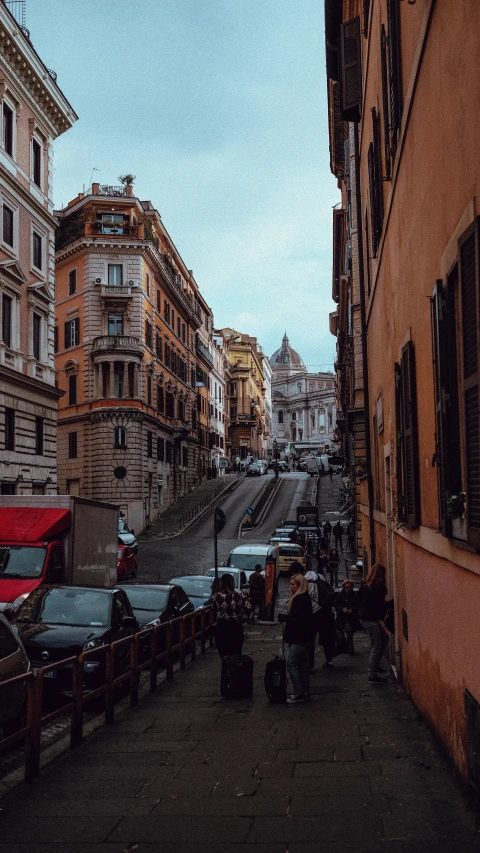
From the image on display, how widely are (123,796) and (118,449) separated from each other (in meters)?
45.7

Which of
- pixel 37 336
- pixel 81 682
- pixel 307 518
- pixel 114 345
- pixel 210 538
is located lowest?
pixel 210 538

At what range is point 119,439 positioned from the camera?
52.4 meters

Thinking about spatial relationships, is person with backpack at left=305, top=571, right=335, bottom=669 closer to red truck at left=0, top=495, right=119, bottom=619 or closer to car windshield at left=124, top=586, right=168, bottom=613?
car windshield at left=124, top=586, right=168, bottom=613

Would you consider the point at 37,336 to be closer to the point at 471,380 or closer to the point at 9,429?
the point at 9,429

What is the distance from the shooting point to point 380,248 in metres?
13.5

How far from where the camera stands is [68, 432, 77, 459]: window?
54094mm

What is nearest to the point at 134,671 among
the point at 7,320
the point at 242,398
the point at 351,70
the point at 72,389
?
the point at 351,70

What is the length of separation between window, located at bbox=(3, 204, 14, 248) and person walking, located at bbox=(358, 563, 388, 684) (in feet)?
79.5

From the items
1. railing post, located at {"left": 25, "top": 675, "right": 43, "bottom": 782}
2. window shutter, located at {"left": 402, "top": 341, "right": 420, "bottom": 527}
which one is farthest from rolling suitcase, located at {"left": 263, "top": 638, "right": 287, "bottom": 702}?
railing post, located at {"left": 25, "top": 675, "right": 43, "bottom": 782}

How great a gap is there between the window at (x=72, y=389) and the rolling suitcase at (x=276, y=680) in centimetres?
4384

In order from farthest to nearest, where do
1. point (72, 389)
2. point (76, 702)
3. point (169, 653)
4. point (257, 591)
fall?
point (72, 389), point (257, 591), point (169, 653), point (76, 702)

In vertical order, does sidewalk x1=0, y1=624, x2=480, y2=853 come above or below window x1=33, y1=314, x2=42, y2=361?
below

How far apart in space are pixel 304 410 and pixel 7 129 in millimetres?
147771

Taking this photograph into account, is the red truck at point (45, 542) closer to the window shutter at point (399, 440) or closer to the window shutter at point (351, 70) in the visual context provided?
the window shutter at point (399, 440)
